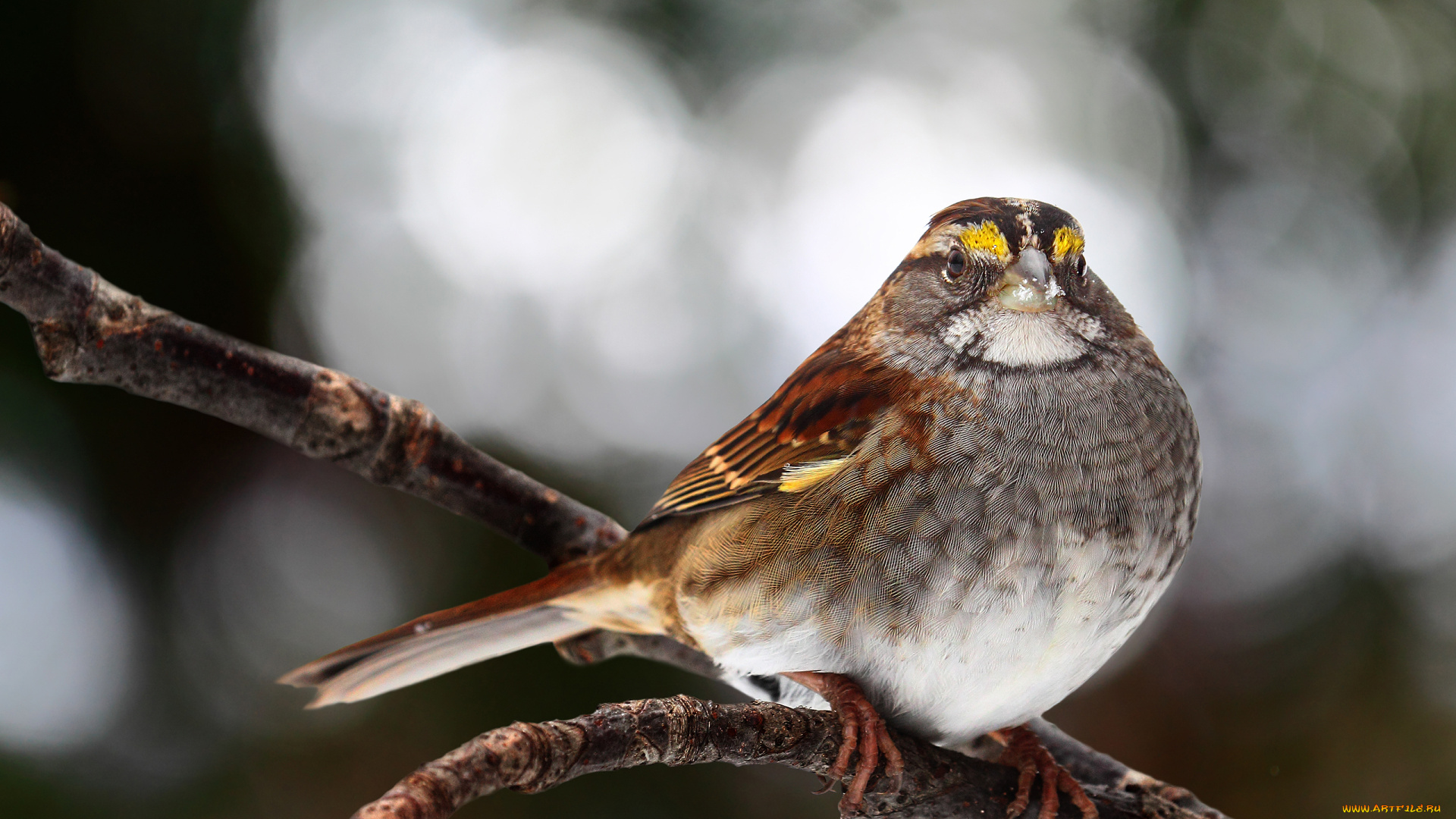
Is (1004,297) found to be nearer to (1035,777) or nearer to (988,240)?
(988,240)

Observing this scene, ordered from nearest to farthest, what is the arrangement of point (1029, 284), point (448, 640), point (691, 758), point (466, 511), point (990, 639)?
point (691, 758), point (990, 639), point (1029, 284), point (448, 640), point (466, 511)

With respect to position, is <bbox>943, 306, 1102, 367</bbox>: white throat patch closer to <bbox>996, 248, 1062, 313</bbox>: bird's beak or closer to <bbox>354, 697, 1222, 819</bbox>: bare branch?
<bbox>996, 248, 1062, 313</bbox>: bird's beak

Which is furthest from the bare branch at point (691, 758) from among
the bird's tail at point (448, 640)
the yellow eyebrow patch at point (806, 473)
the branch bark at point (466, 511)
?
the bird's tail at point (448, 640)

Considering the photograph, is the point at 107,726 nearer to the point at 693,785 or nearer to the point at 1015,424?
the point at 693,785

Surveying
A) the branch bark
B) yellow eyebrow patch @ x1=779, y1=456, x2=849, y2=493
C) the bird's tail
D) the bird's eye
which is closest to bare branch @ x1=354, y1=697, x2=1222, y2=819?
the branch bark

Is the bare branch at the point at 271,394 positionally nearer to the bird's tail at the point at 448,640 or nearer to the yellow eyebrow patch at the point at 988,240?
the bird's tail at the point at 448,640

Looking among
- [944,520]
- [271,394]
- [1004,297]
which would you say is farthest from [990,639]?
[271,394]

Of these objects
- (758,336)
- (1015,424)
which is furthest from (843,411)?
(758,336)
